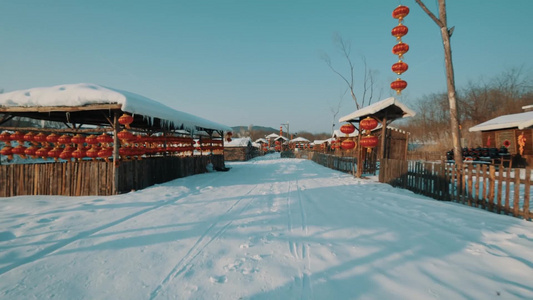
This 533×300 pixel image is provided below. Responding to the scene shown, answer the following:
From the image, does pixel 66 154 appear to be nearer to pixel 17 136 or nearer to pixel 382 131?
pixel 17 136

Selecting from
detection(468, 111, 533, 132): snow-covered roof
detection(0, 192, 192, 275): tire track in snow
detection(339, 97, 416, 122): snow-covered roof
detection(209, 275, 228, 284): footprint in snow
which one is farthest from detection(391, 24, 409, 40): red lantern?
detection(468, 111, 533, 132): snow-covered roof

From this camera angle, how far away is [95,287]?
2.55 m

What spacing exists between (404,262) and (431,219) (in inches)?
99.2

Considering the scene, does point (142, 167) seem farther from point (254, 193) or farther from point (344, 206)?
point (344, 206)

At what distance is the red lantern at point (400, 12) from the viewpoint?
695 cm

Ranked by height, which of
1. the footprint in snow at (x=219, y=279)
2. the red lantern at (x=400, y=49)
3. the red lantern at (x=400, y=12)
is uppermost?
the red lantern at (x=400, y=12)

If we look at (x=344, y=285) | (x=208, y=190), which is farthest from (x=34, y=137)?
(x=344, y=285)

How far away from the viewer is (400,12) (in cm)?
707

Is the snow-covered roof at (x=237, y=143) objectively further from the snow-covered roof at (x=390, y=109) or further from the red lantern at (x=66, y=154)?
the red lantern at (x=66, y=154)

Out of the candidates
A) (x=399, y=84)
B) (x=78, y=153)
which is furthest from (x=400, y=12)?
(x=78, y=153)

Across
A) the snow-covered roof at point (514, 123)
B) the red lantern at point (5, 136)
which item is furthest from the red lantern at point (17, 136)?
the snow-covered roof at point (514, 123)

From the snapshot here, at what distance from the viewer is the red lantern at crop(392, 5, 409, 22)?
22.8 ft

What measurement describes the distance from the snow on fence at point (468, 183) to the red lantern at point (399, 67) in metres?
3.39

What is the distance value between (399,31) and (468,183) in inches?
212
